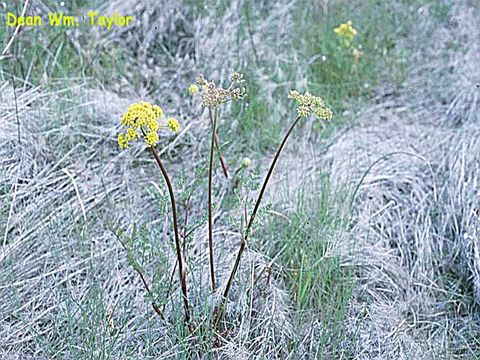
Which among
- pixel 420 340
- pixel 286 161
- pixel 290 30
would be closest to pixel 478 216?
pixel 420 340

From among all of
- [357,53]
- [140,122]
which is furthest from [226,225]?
[357,53]

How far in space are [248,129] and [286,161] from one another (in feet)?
0.75

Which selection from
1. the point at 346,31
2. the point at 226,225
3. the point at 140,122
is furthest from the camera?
the point at 346,31

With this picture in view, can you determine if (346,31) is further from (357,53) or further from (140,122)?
(140,122)

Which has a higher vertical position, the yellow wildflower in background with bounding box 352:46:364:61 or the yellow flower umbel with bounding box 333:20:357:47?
the yellow flower umbel with bounding box 333:20:357:47

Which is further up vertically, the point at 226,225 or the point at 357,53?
the point at 357,53

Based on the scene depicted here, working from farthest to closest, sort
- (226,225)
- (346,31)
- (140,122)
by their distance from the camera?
(346,31) → (226,225) → (140,122)

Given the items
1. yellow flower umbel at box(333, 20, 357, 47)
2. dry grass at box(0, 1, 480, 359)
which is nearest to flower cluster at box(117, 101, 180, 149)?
dry grass at box(0, 1, 480, 359)

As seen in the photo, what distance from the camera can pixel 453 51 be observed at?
3314 millimetres

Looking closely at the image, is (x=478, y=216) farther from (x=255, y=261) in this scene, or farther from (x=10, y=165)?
(x=10, y=165)

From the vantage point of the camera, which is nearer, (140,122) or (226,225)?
(140,122)

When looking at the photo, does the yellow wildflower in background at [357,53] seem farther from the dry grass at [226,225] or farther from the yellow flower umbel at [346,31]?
Answer: the dry grass at [226,225]

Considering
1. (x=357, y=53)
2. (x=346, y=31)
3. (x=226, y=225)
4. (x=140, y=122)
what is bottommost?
(x=226, y=225)

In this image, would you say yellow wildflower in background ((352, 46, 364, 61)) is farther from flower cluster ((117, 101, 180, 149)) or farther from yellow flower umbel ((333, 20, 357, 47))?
flower cluster ((117, 101, 180, 149))
